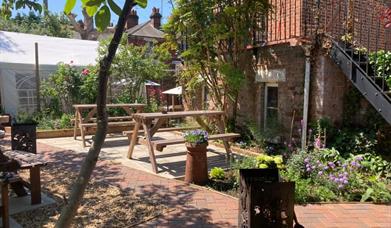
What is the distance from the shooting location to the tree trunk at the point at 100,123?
1.50 meters

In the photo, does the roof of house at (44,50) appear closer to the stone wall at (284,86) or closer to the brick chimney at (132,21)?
the stone wall at (284,86)

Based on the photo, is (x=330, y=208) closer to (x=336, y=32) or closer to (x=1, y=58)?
(x=336, y=32)

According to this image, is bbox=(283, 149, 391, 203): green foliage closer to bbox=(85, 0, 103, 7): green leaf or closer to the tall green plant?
the tall green plant

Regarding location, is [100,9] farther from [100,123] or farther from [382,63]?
[382,63]

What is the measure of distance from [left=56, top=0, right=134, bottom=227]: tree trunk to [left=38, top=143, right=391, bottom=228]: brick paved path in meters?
2.52

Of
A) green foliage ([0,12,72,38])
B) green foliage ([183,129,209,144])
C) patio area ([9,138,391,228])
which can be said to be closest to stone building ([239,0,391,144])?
patio area ([9,138,391,228])

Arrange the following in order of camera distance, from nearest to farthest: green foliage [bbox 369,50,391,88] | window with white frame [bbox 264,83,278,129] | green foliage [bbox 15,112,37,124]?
green foliage [bbox 369,50,391,88]
window with white frame [bbox 264,83,278,129]
green foliage [bbox 15,112,37,124]

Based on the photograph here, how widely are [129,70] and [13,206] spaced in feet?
26.6

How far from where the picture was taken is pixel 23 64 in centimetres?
1235

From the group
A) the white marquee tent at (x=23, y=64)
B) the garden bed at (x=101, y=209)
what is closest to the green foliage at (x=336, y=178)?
the garden bed at (x=101, y=209)

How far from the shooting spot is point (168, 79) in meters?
16.6

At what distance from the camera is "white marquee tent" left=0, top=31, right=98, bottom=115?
1221cm

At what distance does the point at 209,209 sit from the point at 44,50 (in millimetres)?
11758

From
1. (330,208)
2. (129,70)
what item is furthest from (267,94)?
(129,70)
